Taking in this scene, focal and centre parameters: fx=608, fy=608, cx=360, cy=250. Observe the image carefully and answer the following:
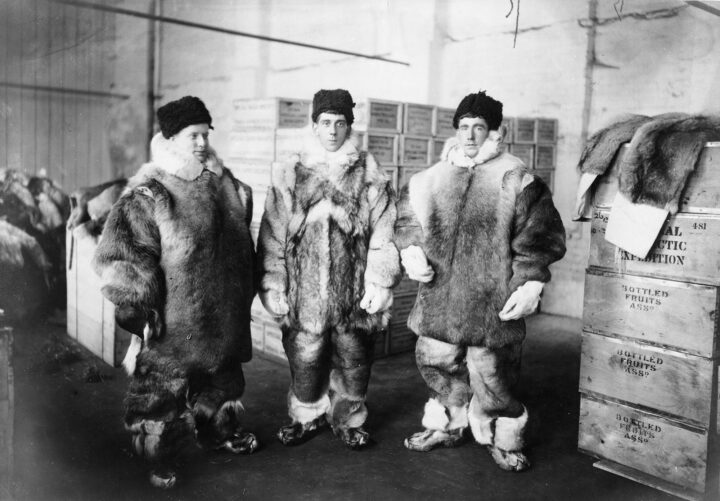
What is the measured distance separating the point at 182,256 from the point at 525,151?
4223 mm

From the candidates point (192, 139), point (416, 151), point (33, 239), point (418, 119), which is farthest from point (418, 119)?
point (33, 239)

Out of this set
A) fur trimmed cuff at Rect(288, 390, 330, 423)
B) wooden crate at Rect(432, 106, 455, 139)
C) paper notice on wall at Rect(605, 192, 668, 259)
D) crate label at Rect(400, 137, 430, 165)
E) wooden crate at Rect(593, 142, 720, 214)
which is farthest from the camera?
wooden crate at Rect(432, 106, 455, 139)

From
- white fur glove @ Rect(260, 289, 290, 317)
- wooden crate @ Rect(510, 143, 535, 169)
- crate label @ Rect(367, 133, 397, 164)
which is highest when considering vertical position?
wooden crate @ Rect(510, 143, 535, 169)

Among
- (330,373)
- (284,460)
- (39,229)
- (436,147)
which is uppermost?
(436,147)

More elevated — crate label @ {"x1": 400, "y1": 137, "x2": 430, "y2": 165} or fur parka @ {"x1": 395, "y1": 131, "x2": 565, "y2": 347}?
crate label @ {"x1": 400, "y1": 137, "x2": 430, "y2": 165}

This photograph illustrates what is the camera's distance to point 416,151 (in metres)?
4.91

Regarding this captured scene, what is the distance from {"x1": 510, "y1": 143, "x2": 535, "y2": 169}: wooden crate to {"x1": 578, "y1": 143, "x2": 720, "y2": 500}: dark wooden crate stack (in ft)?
9.72

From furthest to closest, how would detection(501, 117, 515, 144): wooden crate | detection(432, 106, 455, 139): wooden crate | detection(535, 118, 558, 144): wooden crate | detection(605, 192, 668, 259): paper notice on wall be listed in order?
detection(535, 118, 558, 144): wooden crate, detection(501, 117, 515, 144): wooden crate, detection(432, 106, 455, 139): wooden crate, detection(605, 192, 668, 259): paper notice on wall

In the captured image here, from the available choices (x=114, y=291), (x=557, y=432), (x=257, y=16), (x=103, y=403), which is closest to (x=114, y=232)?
(x=114, y=291)

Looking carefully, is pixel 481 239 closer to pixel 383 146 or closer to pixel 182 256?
pixel 182 256

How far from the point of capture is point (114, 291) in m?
2.51

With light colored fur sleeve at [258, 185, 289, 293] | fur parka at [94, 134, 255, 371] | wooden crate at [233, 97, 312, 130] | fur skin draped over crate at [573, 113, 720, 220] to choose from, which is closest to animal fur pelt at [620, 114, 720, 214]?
fur skin draped over crate at [573, 113, 720, 220]

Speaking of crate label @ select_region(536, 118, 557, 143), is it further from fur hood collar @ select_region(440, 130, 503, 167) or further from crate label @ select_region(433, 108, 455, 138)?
fur hood collar @ select_region(440, 130, 503, 167)

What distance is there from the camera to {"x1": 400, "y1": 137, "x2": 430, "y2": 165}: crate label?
482 cm
